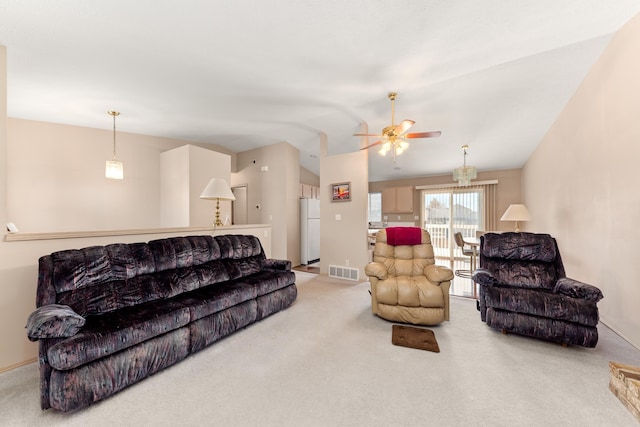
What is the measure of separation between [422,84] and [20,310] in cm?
479

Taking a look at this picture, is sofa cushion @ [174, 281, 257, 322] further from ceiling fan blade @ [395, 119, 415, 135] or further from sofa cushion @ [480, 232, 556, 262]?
sofa cushion @ [480, 232, 556, 262]

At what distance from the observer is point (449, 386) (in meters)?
1.73

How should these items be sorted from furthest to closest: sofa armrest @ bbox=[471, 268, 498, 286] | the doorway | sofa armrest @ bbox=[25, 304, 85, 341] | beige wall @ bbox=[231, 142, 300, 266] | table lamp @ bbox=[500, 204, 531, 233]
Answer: the doorway
beige wall @ bbox=[231, 142, 300, 266]
table lamp @ bbox=[500, 204, 531, 233]
sofa armrest @ bbox=[471, 268, 498, 286]
sofa armrest @ bbox=[25, 304, 85, 341]

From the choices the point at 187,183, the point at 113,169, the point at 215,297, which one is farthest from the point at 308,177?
the point at 215,297

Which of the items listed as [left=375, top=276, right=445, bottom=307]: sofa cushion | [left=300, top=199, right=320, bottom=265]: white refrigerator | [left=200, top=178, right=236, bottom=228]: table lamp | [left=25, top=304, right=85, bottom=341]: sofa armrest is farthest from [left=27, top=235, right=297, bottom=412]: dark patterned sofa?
[left=300, top=199, right=320, bottom=265]: white refrigerator

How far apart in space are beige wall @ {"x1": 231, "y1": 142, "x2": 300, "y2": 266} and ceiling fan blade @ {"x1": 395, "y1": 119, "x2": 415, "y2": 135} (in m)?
3.09

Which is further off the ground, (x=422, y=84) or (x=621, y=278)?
(x=422, y=84)

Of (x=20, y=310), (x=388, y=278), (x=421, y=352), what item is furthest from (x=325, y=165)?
(x=20, y=310)

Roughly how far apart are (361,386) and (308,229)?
4.40 meters

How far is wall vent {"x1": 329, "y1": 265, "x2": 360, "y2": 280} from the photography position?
4574 millimetres

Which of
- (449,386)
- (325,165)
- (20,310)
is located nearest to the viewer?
(449,386)

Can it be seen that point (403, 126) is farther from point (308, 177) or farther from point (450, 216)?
point (450, 216)

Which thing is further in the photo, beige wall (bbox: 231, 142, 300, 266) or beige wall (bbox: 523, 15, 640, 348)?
beige wall (bbox: 231, 142, 300, 266)

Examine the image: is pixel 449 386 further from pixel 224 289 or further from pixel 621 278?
pixel 621 278
